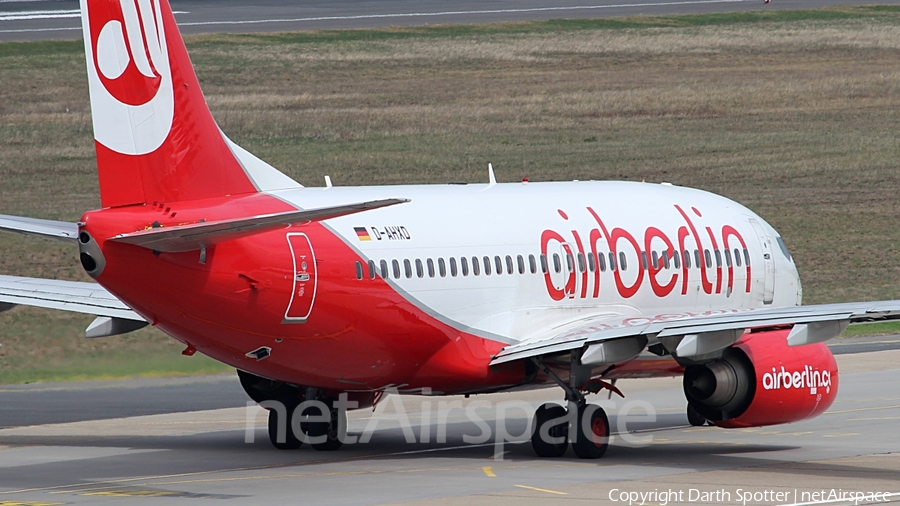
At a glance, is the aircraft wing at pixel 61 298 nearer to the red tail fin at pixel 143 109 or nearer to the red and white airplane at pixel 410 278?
the red and white airplane at pixel 410 278

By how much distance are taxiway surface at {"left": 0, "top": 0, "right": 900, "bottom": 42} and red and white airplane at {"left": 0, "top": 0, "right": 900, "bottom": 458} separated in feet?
175

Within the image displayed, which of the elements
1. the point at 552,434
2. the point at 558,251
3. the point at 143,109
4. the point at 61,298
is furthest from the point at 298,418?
the point at 143,109

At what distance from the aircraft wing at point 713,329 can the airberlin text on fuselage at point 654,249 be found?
1595 millimetres

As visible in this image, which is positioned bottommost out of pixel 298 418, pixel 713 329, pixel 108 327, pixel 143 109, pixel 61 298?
pixel 298 418

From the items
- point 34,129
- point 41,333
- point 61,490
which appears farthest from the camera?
point 34,129

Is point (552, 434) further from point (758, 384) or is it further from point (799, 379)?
point (799, 379)

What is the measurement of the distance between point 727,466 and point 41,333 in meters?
14.6

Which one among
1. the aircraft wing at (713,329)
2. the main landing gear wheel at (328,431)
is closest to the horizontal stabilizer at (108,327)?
the main landing gear wheel at (328,431)

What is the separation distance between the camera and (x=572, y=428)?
27453 mm

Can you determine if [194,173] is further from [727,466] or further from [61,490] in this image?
[727,466]

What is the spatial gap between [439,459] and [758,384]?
5.41m

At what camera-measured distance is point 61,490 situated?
24047mm

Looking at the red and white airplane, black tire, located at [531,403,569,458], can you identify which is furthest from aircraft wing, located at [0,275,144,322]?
black tire, located at [531,403,569,458]

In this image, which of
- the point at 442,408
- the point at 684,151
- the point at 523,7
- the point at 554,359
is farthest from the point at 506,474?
the point at 523,7
